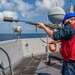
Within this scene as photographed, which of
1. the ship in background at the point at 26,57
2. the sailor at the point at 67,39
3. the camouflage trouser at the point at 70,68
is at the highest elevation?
the sailor at the point at 67,39

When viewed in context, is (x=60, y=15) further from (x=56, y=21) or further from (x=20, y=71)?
(x=20, y=71)

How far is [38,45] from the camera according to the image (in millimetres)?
14742

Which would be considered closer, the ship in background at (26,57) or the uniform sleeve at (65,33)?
the uniform sleeve at (65,33)

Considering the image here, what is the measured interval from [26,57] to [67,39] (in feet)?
29.2

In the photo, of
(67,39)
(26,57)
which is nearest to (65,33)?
(67,39)

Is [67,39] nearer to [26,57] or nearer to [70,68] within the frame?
[70,68]

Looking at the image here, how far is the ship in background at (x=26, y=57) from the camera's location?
26.8 ft

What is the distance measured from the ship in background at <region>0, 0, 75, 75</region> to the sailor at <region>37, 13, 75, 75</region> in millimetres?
2434

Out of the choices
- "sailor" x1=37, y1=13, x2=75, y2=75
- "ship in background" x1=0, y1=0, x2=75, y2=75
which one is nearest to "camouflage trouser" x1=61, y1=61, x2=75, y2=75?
"sailor" x1=37, y1=13, x2=75, y2=75

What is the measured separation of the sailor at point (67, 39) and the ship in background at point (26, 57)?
243 centimetres

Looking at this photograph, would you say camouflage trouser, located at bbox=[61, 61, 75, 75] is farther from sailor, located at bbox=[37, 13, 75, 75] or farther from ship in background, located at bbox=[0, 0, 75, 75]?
ship in background, located at bbox=[0, 0, 75, 75]

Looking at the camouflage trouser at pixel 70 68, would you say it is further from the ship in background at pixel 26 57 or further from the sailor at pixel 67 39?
the ship in background at pixel 26 57

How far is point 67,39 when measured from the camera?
4.30 metres

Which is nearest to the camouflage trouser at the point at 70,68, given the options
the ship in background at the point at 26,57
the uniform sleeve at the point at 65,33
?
the uniform sleeve at the point at 65,33
